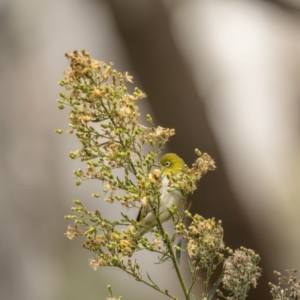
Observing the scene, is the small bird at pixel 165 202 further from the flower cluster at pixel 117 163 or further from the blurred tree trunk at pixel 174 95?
the blurred tree trunk at pixel 174 95

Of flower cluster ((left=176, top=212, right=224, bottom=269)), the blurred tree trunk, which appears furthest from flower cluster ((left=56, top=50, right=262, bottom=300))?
the blurred tree trunk

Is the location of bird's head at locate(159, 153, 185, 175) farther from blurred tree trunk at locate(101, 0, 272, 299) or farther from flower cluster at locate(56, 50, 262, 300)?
blurred tree trunk at locate(101, 0, 272, 299)

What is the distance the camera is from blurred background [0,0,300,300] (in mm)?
1853

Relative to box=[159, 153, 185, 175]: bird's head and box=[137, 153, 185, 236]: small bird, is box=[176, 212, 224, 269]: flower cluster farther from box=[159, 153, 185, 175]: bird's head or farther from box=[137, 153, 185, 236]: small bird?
box=[159, 153, 185, 175]: bird's head

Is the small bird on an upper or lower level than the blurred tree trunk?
lower

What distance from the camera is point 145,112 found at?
187 cm

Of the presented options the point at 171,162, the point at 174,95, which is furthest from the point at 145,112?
the point at 171,162

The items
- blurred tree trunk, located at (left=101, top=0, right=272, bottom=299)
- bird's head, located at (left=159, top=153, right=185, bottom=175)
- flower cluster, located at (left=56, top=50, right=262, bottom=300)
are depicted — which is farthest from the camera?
blurred tree trunk, located at (left=101, top=0, right=272, bottom=299)

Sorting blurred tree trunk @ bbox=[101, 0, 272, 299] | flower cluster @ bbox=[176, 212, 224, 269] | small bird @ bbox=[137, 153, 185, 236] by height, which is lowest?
flower cluster @ bbox=[176, 212, 224, 269]

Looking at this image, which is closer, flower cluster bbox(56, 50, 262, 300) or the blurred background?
flower cluster bbox(56, 50, 262, 300)

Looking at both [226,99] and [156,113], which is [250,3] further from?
[156,113]

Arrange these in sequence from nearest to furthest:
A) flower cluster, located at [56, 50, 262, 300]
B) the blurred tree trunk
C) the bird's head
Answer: flower cluster, located at [56, 50, 262, 300], the bird's head, the blurred tree trunk

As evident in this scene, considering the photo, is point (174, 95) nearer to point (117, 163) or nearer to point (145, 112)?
point (145, 112)

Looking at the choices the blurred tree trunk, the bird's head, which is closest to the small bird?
the bird's head
